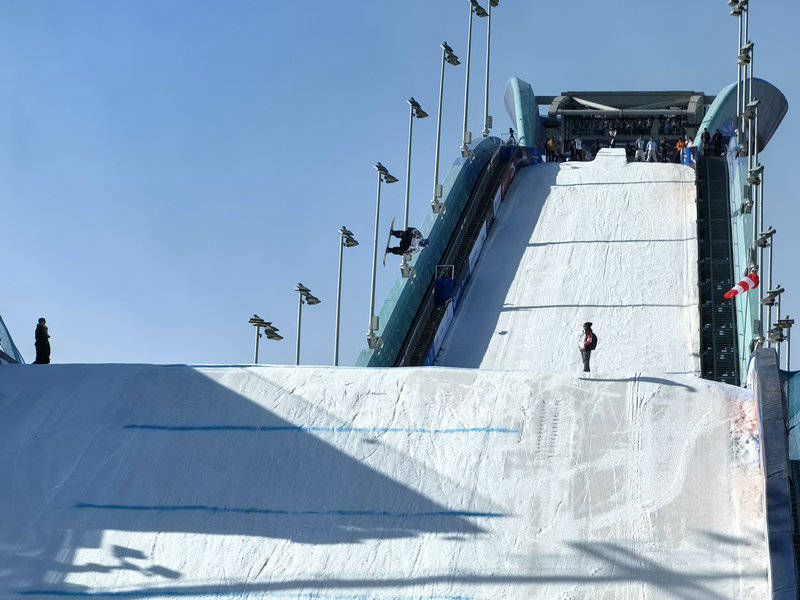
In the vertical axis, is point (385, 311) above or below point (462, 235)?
below

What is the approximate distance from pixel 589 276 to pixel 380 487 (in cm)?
1423

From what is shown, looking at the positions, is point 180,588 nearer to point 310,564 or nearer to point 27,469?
point 310,564

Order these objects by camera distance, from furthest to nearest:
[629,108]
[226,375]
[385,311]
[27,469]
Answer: [629,108], [385,311], [226,375], [27,469]

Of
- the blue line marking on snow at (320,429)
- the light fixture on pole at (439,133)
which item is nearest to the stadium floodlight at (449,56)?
the light fixture on pole at (439,133)

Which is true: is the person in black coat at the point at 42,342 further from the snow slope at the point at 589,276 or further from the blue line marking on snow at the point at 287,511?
the snow slope at the point at 589,276

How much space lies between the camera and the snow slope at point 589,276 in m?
24.1

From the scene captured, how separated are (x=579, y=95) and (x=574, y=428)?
37626 millimetres

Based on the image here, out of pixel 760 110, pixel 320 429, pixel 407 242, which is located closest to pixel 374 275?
pixel 407 242

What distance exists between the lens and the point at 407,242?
28359mm

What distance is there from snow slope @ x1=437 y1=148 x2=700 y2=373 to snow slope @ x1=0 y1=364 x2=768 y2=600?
7.66 metres

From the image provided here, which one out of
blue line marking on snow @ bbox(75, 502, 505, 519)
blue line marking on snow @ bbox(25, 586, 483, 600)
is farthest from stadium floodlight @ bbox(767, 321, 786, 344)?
blue line marking on snow @ bbox(25, 586, 483, 600)

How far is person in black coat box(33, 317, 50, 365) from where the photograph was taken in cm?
1995

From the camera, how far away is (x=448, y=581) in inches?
510

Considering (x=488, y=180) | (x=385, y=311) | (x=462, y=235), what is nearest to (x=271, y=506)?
(x=385, y=311)
